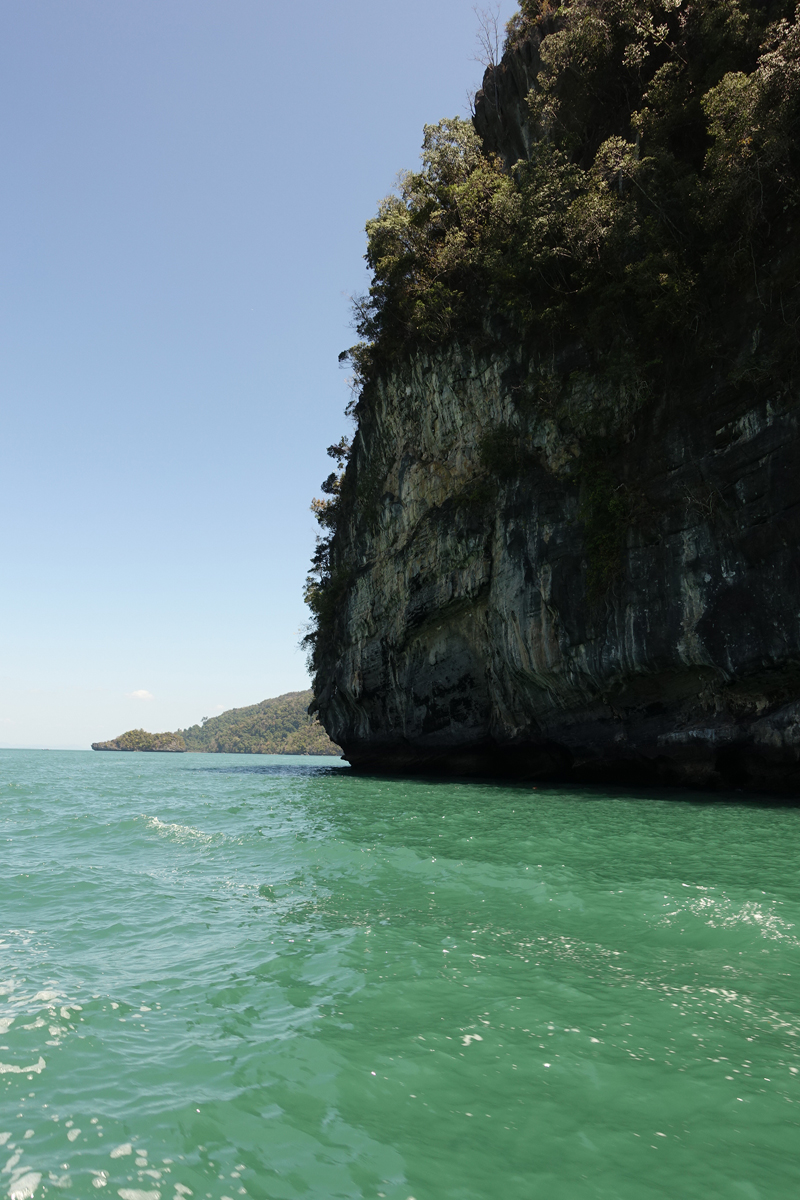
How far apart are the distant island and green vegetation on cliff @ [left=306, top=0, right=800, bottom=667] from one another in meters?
105

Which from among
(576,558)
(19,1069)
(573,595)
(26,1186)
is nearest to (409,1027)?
(26,1186)

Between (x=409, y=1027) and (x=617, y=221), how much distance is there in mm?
20781

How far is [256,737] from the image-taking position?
150 m

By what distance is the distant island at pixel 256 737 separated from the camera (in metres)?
131

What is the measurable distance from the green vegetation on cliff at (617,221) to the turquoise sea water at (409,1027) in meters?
13.4

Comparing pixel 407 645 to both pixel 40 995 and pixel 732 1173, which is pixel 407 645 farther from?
pixel 732 1173

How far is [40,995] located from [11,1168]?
7.38 ft

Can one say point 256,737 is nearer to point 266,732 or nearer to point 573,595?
point 266,732

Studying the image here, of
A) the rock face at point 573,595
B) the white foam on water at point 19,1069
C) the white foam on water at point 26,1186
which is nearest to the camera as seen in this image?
A: the white foam on water at point 26,1186

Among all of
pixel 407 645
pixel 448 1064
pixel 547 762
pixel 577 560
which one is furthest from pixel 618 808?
pixel 407 645

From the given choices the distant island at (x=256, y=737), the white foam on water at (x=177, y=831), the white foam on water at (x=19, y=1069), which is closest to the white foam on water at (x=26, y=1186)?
the white foam on water at (x=19, y=1069)

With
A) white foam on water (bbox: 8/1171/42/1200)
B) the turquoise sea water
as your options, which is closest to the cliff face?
the turquoise sea water

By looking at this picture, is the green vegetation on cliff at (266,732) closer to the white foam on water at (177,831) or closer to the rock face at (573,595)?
the rock face at (573,595)

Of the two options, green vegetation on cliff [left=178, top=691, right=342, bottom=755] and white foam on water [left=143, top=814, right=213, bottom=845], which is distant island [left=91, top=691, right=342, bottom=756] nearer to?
green vegetation on cliff [left=178, top=691, right=342, bottom=755]
